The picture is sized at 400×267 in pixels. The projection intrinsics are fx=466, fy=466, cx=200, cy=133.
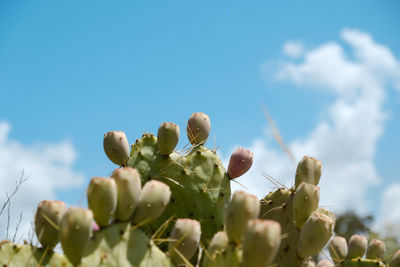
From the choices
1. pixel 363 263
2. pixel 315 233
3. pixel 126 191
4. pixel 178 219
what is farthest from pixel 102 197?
pixel 363 263

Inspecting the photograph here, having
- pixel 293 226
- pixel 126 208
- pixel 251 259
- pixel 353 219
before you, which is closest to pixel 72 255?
pixel 126 208

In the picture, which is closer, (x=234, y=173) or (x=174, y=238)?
(x=174, y=238)

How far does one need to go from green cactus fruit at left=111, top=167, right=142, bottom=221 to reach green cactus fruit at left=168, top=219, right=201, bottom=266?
156 mm

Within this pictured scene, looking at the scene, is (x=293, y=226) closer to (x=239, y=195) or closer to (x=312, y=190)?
(x=312, y=190)

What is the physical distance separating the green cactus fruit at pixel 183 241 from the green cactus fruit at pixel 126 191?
16cm

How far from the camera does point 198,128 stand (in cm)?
207

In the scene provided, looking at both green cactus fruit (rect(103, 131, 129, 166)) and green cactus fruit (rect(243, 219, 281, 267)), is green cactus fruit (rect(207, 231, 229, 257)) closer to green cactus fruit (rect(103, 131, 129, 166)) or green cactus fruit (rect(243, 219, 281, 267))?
green cactus fruit (rect(243, 219, 281, 267))

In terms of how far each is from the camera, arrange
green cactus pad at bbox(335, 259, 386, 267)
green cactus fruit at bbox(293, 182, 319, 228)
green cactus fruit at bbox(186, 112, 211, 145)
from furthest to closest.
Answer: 1. green cactus fruit at bbox(186, 112, 211, 145)
2. green cactus pad at bbox(335, 259, 386, 267)
3. green cactus fruit at bbox(293, 182, 319, 228)

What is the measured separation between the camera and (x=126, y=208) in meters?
1.26

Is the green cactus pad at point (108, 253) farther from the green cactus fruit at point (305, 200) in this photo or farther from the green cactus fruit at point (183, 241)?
the green cactus fruit at point (305, 200)

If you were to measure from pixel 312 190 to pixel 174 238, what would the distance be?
20.0 inches

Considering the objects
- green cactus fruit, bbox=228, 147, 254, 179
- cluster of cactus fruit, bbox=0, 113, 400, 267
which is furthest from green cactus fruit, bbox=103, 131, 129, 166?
green cactus fruit, bbox=228, 147, 254, 179

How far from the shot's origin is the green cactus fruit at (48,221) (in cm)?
129

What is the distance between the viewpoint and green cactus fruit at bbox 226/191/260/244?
1.18 metres
